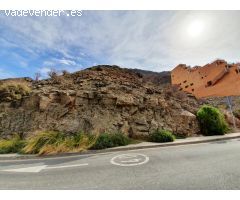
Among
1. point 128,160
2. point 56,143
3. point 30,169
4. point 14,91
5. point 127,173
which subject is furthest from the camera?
point 14,91

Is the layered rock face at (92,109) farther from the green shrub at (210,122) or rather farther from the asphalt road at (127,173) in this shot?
the asphalt road at (127,173)

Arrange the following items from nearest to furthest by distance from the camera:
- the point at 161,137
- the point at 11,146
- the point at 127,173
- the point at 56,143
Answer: the point at 127,173 < the point at 56,143 < the point at 11,146 < the point at 161,137

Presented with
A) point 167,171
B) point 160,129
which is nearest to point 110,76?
point 160,129

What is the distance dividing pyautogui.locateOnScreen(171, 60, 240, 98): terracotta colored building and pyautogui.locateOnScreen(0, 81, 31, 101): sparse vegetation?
27620 mm

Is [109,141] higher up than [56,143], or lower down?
lower down

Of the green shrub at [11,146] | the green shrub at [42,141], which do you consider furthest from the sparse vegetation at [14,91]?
the green shrub at [42,141]

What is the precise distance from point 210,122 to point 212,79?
21.4 metres

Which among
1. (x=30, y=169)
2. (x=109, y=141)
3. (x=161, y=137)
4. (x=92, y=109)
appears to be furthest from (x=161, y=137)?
(x=30, y=169)

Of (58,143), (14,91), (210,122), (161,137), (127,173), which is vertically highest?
(14,91)

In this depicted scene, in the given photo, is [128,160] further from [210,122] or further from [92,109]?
[210,122]

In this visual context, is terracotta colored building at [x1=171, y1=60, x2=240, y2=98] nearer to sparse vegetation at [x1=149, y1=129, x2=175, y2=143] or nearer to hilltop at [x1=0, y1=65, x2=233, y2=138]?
hilltop at [x1=0, y1=65, x2=233, y2=138]

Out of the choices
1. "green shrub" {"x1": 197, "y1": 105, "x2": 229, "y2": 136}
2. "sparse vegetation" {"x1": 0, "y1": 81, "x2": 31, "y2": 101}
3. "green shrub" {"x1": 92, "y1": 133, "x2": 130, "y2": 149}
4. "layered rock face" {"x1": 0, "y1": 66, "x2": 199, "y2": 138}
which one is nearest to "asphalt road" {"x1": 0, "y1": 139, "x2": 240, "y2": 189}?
"green shrub" {"x1": 92, "y1": 133, "x2": 130, "y2": 149}

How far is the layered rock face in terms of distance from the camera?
9.73m

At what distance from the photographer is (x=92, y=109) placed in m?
10.7
